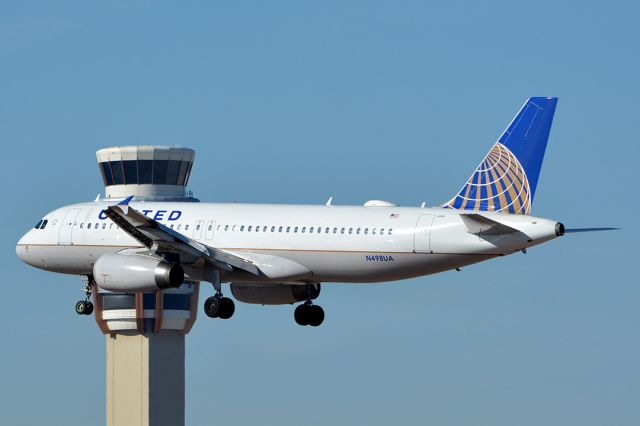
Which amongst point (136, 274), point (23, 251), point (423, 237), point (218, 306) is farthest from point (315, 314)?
point (23, 251)

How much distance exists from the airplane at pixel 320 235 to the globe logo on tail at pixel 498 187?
0.04 meters

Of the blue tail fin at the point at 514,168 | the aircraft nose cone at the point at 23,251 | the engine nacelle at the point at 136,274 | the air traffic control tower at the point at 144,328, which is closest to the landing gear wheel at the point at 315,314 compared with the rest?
the engine nacelle at the point at 136,274

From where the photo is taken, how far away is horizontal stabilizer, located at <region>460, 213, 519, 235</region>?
241 ft

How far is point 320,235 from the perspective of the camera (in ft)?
257

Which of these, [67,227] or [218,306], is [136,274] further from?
[67,227]

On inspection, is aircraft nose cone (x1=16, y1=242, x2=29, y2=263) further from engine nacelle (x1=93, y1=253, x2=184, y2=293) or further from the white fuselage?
engine nacelle (x1=93, y1=253, x2=184, y2=293)

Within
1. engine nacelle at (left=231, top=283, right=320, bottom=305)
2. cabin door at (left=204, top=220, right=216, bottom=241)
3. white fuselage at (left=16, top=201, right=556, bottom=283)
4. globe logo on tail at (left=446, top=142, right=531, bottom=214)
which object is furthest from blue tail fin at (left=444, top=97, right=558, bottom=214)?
cabin door at (left=204, top=220, right=216, bottom=241)

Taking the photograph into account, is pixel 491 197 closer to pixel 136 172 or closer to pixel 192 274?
pixel 192 274

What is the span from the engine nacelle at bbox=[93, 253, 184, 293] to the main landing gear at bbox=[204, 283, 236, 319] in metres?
2.12

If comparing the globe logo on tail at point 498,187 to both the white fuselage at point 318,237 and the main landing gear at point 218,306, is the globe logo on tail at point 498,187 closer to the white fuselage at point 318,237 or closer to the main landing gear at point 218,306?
the white fuselage at point 318,237

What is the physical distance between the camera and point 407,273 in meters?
77.1

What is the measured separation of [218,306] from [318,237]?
18.9 ft

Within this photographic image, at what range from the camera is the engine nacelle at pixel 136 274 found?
256ft

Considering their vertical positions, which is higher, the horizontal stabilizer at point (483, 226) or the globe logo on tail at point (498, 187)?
the globe logo on tail at point (498, 187)
